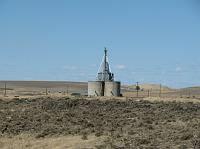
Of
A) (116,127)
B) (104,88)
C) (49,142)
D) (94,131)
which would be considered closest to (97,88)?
(104,88)

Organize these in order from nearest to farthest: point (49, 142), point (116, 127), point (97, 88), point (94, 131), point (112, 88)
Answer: point (49, 142) → point (94, 131) → point (116, 127) → point (112, 88) → point (97, 88)

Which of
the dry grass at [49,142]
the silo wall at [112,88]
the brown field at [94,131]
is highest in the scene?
the silo wall at [112,88]

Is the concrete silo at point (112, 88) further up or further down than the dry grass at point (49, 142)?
further up

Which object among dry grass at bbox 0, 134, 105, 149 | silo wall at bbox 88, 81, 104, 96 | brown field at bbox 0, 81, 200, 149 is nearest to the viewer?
brown field at bbox 0, 81, 200, 149

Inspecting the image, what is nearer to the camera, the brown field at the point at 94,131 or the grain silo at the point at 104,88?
the brown field at the point at 94,131

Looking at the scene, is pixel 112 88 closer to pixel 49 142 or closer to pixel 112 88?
pixel 112 88

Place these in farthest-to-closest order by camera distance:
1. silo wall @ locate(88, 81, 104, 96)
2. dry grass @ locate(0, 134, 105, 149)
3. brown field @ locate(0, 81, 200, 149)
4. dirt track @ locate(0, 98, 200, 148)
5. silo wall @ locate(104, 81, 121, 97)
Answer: silo wall @ locate(88, 81, 104, 96), silo wall @ locate(104, 81, 121, 97), dry grass @ locate(0, 134, 105, 149), brown field @ locate(0, 81, 200, 149), dirt track @ locate(0, 98, 200, 148)

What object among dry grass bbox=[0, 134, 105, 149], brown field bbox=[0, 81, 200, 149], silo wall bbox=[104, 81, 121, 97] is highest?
silo wall bbox=[104, 81, 121, 97]

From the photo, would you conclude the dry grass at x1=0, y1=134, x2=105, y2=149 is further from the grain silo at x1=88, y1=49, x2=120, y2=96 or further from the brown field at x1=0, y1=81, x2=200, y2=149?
the grain silo at x1=88, y1=49, x2=120, y2=96

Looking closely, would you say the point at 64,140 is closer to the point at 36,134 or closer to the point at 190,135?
the point at 36,134

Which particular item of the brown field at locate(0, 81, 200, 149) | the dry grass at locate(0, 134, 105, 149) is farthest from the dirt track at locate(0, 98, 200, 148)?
the dry grass at locate(0, 134, 105, 149)

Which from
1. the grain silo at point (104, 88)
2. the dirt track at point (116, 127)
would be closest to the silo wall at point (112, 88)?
the grain silo at point (104, 88)

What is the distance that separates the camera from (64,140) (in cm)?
2234

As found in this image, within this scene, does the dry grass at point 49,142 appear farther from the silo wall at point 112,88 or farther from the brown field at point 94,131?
the silo wall at point 112,88
